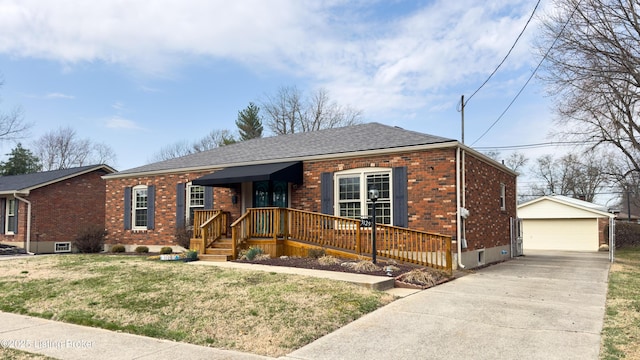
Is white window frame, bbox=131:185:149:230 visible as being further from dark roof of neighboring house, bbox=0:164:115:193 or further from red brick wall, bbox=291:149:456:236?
red brick wall, bbox=291:149:456:236

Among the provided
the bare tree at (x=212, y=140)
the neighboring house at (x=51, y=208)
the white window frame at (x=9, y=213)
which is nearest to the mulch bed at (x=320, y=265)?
the neighboring house at (x=51, y=208)

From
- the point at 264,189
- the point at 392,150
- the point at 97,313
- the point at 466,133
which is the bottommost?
the point at 97,313

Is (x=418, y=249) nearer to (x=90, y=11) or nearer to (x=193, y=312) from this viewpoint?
(x=193, y=312)

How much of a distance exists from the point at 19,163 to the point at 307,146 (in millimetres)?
34643

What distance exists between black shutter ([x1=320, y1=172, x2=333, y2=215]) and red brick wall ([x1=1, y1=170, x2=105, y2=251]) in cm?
1341

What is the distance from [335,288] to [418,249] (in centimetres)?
380

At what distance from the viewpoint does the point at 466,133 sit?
90.1 feet

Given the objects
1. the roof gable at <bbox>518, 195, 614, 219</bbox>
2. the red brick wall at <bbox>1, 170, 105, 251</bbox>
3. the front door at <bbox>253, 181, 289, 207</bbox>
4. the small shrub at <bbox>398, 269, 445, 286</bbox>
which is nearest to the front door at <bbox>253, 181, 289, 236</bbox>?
the front door at <bbox>253, 181, 289, 207</bbox>

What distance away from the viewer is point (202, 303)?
6953 mm

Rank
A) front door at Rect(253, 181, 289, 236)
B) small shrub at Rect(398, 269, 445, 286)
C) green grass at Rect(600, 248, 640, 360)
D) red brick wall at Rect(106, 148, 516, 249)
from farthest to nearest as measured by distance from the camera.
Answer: front door at Rect(253, 181, 289, 236) → red brick wall at Rect(106, 148, 516, 249) → small shrub at Rect(398, 269, 445, 286) → green grass at Rect(600, 248, 640, 360)

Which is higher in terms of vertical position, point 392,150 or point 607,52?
point 607,52

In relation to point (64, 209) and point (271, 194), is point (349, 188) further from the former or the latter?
point (64, 209)

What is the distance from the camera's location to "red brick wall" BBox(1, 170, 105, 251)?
2141cm

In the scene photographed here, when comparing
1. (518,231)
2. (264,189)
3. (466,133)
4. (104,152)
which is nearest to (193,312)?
(264,189)
